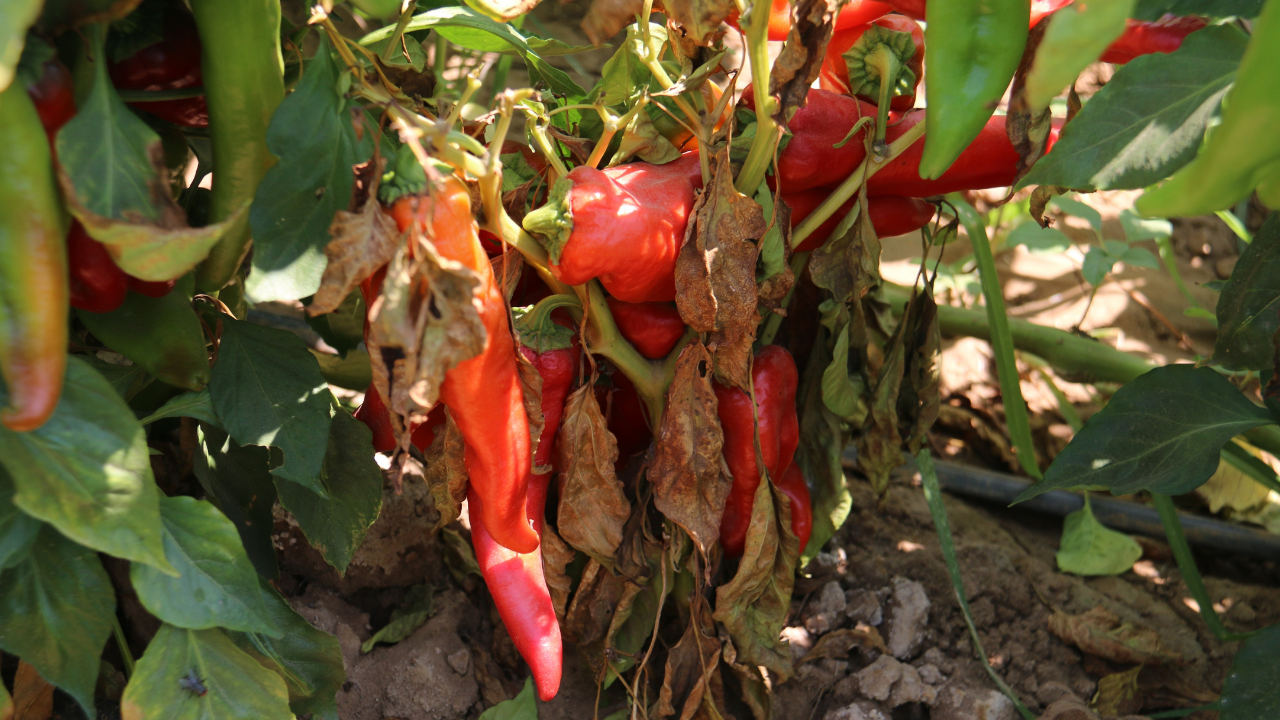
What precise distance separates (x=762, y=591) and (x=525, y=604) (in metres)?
0.29

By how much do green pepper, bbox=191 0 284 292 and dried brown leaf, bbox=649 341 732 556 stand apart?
1.46 ft

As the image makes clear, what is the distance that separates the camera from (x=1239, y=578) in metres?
1.55

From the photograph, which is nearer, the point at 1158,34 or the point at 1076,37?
the point at 1076,37

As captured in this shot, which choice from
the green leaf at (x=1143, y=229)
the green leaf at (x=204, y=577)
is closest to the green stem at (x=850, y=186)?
the green leaf at (x=204, y=577)

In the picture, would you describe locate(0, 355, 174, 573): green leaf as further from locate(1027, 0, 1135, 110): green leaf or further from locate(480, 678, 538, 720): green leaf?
locate(1027, 0, 1135, 110): green leaf

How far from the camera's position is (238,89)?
70 centimetres

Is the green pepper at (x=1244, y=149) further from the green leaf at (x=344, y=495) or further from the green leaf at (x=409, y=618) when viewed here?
the green leaf at (x=409, y=618)

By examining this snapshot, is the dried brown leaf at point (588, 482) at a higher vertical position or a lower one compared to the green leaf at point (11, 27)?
lower

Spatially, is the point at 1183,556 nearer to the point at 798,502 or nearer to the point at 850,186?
the point at 798,502

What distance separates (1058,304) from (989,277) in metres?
1.08

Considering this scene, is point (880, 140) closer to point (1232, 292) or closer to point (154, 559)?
point (1232, 292)

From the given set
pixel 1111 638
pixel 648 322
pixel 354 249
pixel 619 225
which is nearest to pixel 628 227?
pixel 619 225

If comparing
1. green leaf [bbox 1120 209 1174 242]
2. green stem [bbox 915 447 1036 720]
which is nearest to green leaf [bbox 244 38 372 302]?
green stem [bbox 915 447 1036 720]

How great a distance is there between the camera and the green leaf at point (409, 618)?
114 centimetres
